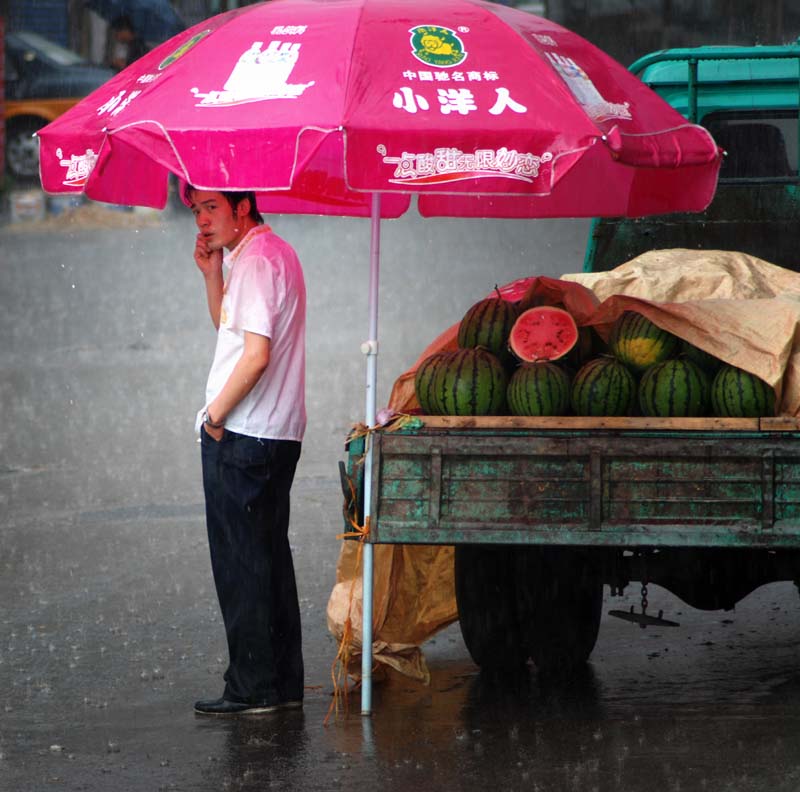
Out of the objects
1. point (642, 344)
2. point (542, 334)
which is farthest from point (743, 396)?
point (542, 334)

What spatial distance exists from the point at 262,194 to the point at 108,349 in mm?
12211

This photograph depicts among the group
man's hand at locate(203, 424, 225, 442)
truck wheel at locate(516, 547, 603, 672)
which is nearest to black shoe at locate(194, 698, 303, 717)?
man's hand at locate(203, 424, 225, 442)

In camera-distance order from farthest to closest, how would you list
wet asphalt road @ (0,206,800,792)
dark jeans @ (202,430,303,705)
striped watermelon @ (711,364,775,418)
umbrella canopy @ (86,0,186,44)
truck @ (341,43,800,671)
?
umbrella canopy @ (86,0,186,44), dark jeans @ (202,430,303,705), striped watermelon @ (711,364,775,418), truck @ (341,43,800,671), wet asphalt road @ (0,206,800,792)

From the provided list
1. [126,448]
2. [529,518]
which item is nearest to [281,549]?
[529,518]

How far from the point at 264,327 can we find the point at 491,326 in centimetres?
85

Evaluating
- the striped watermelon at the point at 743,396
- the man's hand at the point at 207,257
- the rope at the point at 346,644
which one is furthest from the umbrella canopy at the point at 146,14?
the striped watermelon at the point at 743,396

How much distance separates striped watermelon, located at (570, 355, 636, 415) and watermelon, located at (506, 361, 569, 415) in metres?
0.05

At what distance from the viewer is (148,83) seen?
5.46 m

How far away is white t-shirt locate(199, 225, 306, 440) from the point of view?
18.4 ft

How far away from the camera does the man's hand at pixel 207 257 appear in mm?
5816

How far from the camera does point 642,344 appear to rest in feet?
18.4

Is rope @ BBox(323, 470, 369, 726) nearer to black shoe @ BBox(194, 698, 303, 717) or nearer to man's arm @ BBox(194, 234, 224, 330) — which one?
black shoe @ BBox(194, 698, 303, 717)

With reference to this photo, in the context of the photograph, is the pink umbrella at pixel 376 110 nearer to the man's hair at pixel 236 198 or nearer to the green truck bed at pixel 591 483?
the green truck bed at pixel 591 483

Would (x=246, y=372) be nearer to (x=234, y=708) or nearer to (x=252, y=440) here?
(x=252, y=440)
